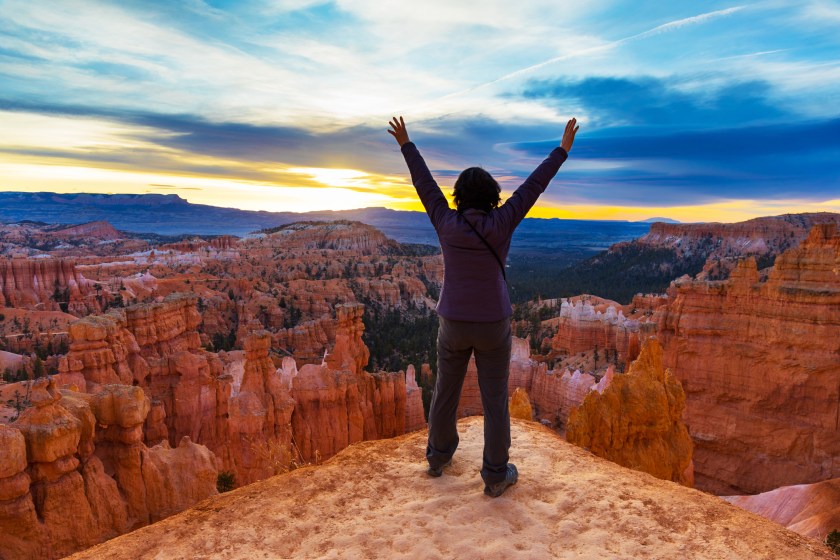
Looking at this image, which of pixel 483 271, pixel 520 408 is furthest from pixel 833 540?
pixel 483 271

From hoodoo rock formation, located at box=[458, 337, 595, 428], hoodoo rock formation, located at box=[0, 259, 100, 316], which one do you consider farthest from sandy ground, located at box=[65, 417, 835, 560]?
hoodoo rock formation, located at box=[0, 259, 100, 316]

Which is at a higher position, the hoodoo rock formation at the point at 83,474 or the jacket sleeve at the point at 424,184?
the jacket sleeve at the point at 424,184

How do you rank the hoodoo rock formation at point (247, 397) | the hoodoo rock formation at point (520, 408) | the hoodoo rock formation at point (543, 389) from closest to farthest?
1. the hoodoo rock formation at point (520, 408)
2. the hoodoo rock formation at point (247, 397)
3. the hoodoo rock formation at point (543, 389)

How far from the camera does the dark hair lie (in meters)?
3.69

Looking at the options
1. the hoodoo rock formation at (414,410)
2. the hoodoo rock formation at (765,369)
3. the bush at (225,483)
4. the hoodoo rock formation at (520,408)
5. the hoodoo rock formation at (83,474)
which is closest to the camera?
the hoodoo rock formation at (83,474)

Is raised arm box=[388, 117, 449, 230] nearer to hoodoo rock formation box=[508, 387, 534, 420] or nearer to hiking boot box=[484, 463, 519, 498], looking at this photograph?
hiking boot box=[484, 463, 519, 498]

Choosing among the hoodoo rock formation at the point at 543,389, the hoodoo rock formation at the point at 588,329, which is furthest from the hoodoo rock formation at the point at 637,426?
the hoodoo rock formation at the point at 588,329

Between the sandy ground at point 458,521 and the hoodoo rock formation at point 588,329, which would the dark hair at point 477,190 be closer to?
the sandy ground at point 458,521

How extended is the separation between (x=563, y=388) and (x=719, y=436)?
5.83 meters

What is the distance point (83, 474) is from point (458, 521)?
4.45 metres

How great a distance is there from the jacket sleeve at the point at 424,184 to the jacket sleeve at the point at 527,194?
46cm

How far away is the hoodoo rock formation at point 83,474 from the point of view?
4.83 meters

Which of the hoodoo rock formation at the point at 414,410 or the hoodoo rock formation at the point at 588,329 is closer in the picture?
the hoodoo rock formation at the point at 414,410

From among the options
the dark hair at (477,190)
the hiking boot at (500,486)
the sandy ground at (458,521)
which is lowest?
the sandy ground at (458,521)
